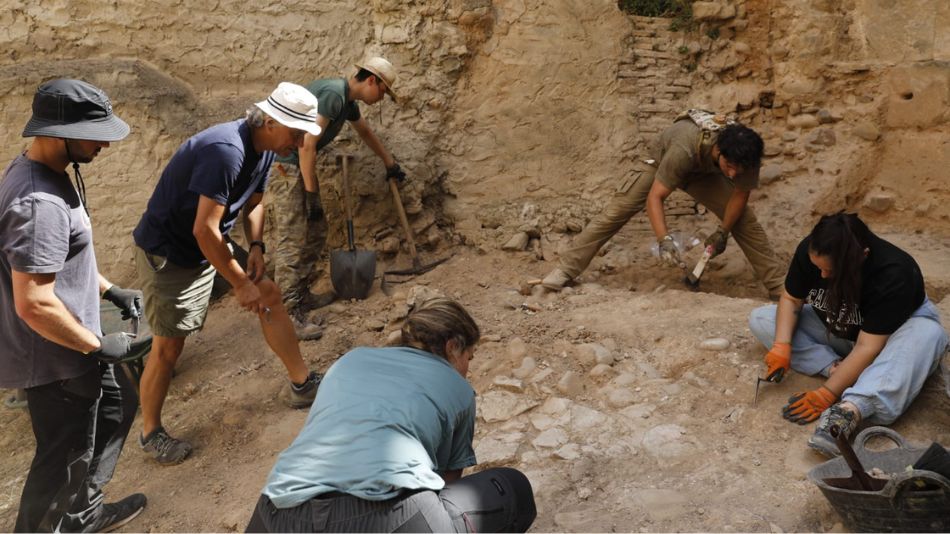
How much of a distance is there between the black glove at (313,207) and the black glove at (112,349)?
7.73 feet

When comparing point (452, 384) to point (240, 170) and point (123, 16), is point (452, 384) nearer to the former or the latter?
point (240, 170)

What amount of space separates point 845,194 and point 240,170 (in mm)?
4764

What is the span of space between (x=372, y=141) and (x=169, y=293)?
219cm

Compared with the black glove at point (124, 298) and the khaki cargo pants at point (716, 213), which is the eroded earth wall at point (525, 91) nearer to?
the khaki cargo pants at point (716, 213)

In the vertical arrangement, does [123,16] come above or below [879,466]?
above

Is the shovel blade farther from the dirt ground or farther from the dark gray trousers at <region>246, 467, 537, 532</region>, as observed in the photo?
the dark gray trousers at <region>246, 467, 537, 532</region>

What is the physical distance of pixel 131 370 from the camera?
429cm

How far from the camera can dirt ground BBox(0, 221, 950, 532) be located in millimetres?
2865

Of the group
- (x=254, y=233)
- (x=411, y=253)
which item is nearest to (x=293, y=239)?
(x=411, y=253)

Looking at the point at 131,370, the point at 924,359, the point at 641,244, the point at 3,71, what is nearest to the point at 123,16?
the point at 3,71

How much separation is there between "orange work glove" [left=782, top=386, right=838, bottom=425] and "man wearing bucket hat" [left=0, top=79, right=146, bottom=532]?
2783 mm

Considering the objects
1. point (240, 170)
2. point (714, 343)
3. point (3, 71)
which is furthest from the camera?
point (3, 71)

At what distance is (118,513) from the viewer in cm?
A: 332

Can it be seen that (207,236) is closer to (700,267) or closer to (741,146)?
(741,146)
